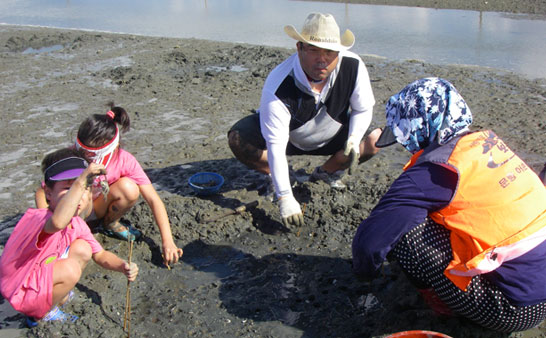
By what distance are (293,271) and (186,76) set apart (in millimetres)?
4496

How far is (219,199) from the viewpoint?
3.86 meters

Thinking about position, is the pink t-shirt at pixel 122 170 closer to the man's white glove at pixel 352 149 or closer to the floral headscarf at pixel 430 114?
the man's white glove at pixel 352 149

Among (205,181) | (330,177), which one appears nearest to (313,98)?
(330,177)

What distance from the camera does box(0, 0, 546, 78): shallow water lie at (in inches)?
303

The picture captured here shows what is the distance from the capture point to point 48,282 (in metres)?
2.38

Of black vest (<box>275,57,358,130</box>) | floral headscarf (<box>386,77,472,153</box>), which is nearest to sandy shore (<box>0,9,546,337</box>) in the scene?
black vest (<box>275,57,358,130</box>)

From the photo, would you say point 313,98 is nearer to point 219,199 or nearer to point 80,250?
point 219,199

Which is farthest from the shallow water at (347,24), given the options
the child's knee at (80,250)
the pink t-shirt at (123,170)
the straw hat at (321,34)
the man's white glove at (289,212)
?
the child's knee at (80,250)

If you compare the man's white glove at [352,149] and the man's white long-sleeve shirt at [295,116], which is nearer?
the man's white long-sleeve shirt at [295,116]

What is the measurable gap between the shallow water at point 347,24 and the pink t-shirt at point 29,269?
6263 millimetres

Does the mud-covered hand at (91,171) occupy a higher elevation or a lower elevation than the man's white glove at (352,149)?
higher

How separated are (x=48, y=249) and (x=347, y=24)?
8.82m

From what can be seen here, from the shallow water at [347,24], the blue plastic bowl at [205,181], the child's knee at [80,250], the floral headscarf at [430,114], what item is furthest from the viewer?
the shallow water at [347,24]

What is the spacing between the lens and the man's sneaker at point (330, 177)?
3908 mm
